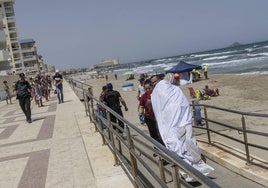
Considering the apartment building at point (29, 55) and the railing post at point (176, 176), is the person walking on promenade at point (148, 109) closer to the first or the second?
the railing post at point (176, 176)

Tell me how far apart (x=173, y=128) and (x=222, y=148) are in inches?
114

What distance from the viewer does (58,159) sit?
23.3 ft

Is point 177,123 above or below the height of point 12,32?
below

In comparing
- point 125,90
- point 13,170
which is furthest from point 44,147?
point 125,90

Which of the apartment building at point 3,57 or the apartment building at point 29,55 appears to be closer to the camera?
the apartment building at point 3,57

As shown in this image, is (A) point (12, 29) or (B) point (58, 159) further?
(A) point (12, 29)

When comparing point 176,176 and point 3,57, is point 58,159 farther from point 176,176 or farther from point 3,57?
point 3,57

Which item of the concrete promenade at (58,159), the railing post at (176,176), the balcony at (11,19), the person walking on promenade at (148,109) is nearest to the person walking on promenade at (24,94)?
the concrete promenade at (58,159)

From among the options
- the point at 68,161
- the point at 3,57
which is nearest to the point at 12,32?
the point at 3,57

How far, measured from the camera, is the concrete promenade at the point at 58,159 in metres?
5.66

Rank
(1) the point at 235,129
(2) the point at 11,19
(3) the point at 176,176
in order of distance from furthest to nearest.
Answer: (2) the point at 11,19, (1) the point at 235,129, (3) the point at 176,176

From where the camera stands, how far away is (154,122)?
24.4 ft

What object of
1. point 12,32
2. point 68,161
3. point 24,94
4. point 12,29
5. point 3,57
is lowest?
point 68,161

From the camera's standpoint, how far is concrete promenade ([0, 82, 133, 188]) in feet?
18.6
